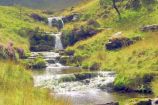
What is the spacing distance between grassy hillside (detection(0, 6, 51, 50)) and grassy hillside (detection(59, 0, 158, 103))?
368 inches

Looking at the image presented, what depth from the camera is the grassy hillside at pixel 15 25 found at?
73.2m

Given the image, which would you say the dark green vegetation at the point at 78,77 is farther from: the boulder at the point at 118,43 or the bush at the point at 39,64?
the boulder at the point at 118,43

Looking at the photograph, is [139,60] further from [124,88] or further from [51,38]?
[51,38]

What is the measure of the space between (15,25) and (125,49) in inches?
1292

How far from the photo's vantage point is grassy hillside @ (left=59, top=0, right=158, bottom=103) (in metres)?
41.5

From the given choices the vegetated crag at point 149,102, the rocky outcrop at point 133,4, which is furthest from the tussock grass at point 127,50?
the vegetated crag at point 149,102

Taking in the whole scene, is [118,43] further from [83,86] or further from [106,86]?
[83,86]

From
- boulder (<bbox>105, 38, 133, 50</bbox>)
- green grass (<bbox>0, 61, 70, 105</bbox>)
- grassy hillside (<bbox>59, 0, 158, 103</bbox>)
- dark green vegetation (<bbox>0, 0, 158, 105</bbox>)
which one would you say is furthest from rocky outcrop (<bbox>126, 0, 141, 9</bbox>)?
green grass (<bbox>0, 61, 70, 105</bbox>)

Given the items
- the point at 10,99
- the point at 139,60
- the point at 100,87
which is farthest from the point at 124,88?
the point at 10,99

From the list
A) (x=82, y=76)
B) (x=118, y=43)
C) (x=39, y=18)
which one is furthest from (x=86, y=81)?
(x=39, y=18)

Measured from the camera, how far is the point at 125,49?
57906 mm

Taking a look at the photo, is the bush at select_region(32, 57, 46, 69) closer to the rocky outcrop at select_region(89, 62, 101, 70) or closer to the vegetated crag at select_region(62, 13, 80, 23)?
the rocky outcrop at select_region(89, 62, 101, 70)

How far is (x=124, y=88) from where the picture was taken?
4031 centimetres

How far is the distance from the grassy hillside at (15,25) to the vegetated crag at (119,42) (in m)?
13.3
